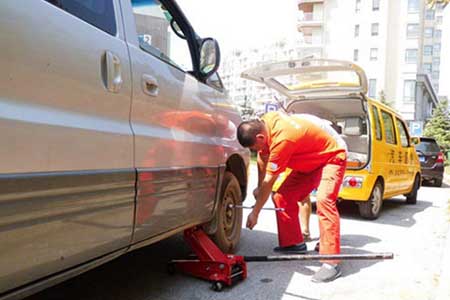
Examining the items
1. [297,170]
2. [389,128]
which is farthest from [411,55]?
[297,170]

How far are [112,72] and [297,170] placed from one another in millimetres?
2510

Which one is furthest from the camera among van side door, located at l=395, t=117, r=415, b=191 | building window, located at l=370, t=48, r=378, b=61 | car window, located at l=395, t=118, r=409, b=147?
building window, located at l=370, t=48, r=378, b=61

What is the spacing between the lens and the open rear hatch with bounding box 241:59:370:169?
514 centimetres

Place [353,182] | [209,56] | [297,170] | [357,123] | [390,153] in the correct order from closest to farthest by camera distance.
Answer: [209,56] → [297,170] → [353,182] → [390,153] → [357,123]

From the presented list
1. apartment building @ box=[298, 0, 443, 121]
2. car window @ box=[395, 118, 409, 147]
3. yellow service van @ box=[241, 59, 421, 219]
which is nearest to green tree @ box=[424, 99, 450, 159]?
apartment building @ box=[298, 0, 443, 121]

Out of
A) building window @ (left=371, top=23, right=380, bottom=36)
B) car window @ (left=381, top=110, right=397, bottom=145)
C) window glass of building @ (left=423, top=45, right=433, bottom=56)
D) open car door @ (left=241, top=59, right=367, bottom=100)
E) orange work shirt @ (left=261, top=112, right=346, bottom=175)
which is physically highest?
window glass of building @ (left=423, top=45, right=433, bottom=56)

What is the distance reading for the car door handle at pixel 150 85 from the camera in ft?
7.69

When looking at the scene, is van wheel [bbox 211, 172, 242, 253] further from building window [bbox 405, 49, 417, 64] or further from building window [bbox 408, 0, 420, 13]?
building window [bbox 408, 0, 420, 13]

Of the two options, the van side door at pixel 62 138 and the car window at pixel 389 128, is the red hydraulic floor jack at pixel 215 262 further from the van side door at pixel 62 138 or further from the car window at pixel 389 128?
the car window at pixel 389 128

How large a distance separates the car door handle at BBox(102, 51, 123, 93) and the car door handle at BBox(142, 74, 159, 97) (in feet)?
0.76

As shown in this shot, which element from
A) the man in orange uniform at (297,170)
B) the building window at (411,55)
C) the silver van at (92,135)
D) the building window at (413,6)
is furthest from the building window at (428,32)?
the silver van at (92,135)

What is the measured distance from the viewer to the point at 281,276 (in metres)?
3.69

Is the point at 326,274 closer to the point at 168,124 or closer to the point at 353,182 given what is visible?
the point at 168,124

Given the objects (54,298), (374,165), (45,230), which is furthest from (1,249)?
(374,165)
